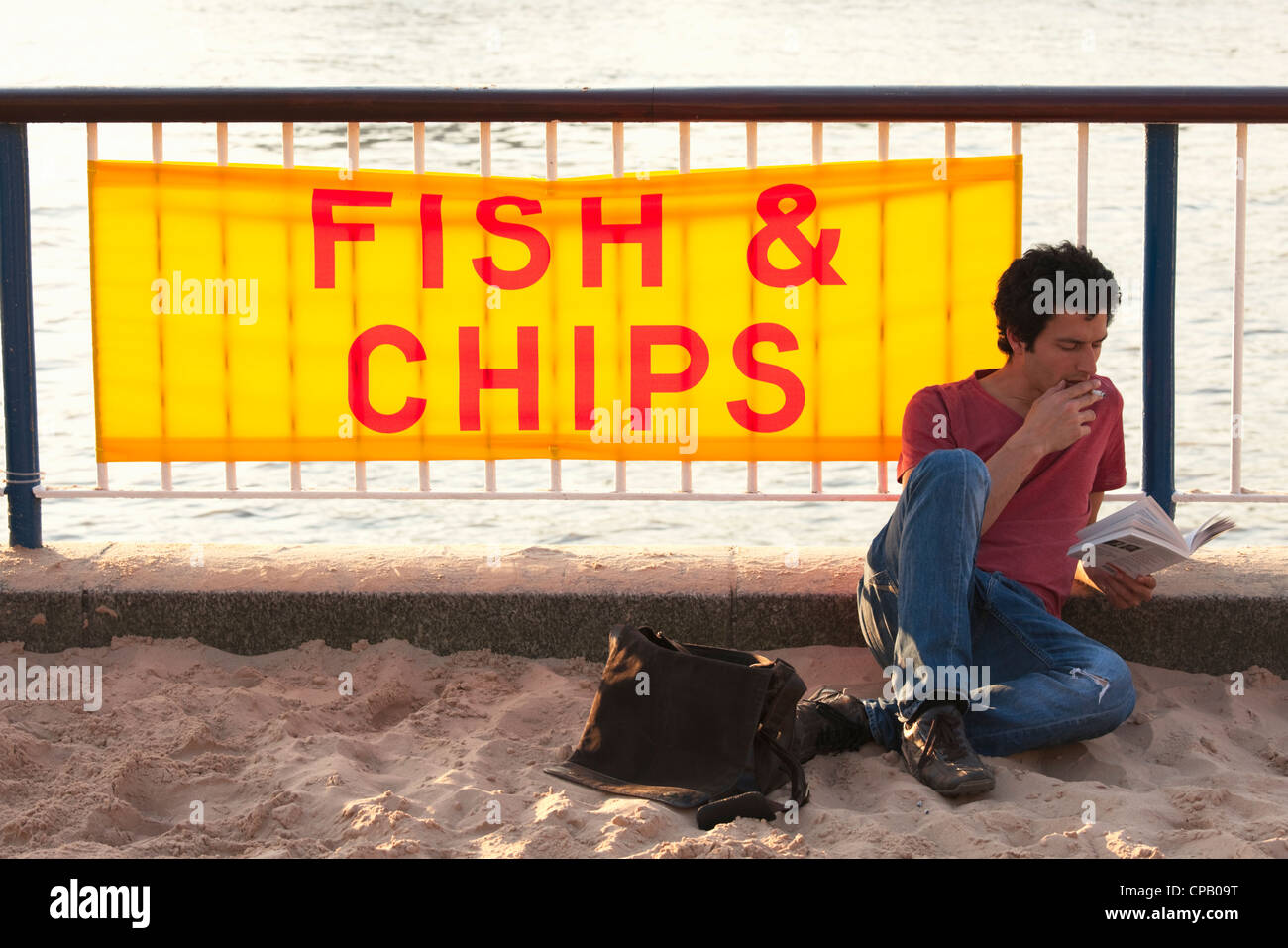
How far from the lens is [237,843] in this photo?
3010mm

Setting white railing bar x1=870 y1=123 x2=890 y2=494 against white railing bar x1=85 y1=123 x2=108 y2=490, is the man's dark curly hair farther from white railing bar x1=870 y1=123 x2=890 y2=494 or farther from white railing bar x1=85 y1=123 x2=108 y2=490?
white railing bar x1=85 y1=123 x2=108 y2=490

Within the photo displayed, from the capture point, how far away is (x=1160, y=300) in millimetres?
4141

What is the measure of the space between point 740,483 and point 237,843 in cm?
528

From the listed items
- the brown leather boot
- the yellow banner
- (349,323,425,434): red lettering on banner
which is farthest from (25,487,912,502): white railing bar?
the brown leather boot

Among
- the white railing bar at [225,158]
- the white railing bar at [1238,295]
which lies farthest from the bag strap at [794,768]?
the white railing bar at [225,158]

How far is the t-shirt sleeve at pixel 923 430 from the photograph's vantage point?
3748 millimetres

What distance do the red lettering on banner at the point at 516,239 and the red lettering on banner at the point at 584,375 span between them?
0.20 m

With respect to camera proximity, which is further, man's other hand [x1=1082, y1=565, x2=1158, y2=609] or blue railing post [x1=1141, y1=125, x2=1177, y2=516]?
blue railing post [x1=1141, y1=125, x2=1177, y2=516]

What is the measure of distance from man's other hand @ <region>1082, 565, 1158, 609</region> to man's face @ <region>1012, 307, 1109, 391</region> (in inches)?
20.1

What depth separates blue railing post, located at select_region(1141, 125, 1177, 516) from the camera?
13.5 ft

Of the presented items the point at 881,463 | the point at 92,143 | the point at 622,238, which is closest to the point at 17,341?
the point at 92,143

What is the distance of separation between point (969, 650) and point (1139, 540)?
0.54 m
